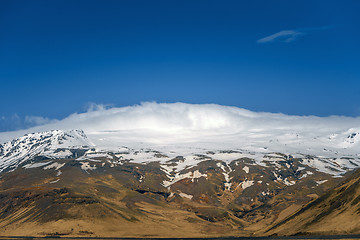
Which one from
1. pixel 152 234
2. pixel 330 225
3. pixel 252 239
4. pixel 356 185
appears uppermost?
pixel 356 185

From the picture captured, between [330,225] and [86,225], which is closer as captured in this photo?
[330,225]

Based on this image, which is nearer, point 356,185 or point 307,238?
point 307,238

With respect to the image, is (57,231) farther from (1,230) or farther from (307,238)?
(307,238)

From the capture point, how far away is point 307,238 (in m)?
117

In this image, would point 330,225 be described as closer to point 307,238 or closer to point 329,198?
point 307,238

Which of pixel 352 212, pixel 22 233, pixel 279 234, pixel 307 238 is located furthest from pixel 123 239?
pixel 352 212

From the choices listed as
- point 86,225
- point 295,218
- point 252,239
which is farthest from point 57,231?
point 295,218

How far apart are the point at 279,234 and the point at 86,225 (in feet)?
348

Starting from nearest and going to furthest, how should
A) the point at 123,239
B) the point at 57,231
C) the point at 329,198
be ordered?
the point at 329,198 → the point at 123,239 → the point at 57,231

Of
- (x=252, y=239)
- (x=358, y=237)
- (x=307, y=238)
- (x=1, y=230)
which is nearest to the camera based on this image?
(x=358, y=237)

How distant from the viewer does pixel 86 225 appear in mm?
196375

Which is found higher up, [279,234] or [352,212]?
[352,212]

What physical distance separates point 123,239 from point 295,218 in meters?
80.1

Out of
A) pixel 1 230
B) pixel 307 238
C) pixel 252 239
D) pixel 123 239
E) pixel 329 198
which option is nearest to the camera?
pixel 307 238
